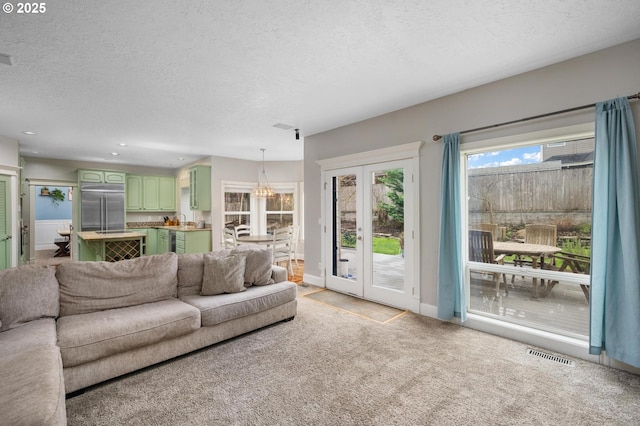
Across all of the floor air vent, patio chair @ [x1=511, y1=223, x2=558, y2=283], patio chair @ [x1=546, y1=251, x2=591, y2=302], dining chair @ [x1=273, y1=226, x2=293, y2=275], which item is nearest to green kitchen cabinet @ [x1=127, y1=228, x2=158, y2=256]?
dining chair @ [x1=273, y1=226, x2=293, y2=275]

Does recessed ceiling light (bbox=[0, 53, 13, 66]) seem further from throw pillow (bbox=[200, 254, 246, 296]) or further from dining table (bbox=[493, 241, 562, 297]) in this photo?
dining table (bbox=[493, 241, 562, 297])

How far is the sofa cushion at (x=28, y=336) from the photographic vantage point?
6.10 ft

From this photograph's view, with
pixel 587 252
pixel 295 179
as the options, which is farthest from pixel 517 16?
pixel 295 179

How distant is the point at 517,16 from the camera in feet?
6.73

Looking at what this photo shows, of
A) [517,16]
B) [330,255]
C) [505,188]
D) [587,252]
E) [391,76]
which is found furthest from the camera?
[330,255]

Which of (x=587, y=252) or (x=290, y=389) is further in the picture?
(x=587, y=252)

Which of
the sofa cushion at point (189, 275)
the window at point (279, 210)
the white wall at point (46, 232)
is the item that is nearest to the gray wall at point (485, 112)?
the sofa cushion at point (189, 275)

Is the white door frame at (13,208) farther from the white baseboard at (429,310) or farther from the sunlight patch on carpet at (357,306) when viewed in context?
the white baseboard at (429,310)

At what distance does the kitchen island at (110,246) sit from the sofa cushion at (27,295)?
3.72 m

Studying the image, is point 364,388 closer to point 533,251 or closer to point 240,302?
point 240,302

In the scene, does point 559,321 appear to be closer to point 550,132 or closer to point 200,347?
point 550,132

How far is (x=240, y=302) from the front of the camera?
297 centimetres

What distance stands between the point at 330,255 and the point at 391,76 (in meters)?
2.85

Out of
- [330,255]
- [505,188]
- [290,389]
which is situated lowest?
[290,389]
